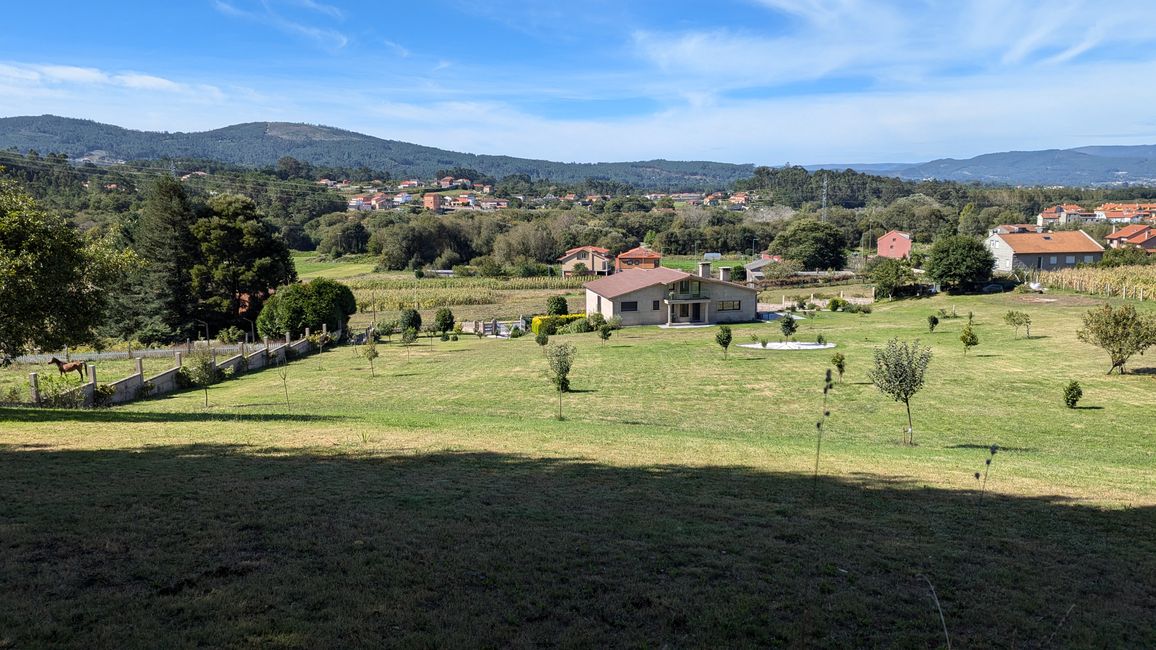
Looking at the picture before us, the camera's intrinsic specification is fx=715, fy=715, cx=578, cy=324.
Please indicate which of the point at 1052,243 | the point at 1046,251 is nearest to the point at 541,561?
the point at 1046,251

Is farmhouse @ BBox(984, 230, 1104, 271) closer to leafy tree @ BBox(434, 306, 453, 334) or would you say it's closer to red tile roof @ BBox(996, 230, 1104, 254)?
red tile roof @ BBox(996, 230, 1104, 254)

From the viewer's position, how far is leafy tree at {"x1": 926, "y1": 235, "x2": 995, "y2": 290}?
179 feet

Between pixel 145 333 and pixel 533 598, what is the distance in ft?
145

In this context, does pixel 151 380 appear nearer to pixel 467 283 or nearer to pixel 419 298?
pixel 419 298

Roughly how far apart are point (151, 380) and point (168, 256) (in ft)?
74.4

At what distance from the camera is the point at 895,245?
97938 millimetres

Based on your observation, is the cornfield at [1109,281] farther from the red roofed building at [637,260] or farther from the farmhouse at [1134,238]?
the red roofed building at [637,260]

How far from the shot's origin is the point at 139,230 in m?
46.6

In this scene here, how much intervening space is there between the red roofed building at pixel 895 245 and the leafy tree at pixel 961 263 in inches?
1559

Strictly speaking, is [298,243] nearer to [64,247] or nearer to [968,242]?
[968,242]

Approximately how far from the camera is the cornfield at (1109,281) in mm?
47812

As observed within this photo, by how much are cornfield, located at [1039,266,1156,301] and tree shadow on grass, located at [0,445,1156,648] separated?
47796mm

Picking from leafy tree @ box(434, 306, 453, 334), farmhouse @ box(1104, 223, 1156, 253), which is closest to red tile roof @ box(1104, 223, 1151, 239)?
farmhouse @ box(1104, 223, 1156, 253)

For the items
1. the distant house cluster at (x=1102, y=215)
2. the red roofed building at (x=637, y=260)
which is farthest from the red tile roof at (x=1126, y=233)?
the red roofed building at (x=637, y=260)
